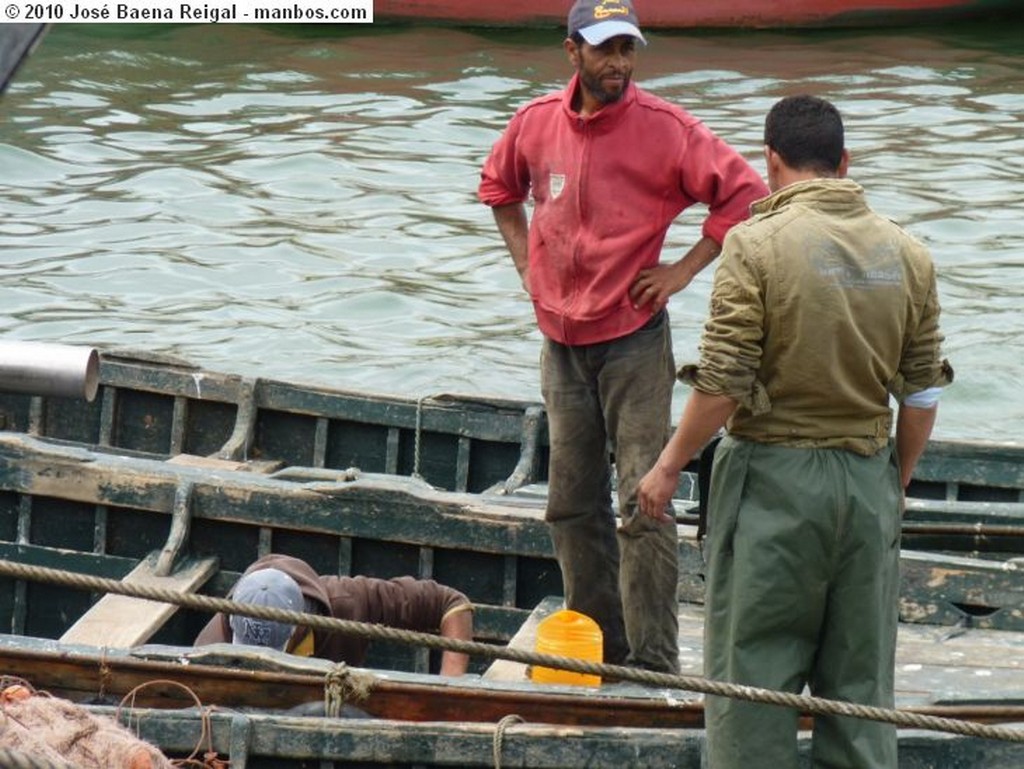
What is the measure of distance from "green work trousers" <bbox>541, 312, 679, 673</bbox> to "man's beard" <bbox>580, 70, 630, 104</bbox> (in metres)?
0.69

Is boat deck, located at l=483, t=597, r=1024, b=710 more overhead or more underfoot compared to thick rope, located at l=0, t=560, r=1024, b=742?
more underfoot

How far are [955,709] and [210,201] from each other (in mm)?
11543

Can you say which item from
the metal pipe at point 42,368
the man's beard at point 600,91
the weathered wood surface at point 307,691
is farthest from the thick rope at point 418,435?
the metal pipe at point 42,368

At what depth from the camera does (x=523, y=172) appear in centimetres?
605

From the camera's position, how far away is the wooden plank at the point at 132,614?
653cm

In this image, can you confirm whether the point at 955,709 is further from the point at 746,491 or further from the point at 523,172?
the point at 523,172

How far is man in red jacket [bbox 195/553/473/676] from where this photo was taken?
6.08m

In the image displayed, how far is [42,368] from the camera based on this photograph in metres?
2.37

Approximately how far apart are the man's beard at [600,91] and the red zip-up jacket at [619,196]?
0.08 feet

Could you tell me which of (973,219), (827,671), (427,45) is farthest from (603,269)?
(427,45)

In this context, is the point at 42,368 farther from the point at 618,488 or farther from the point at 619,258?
the point at 618,488

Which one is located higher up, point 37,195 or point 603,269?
point 603,269

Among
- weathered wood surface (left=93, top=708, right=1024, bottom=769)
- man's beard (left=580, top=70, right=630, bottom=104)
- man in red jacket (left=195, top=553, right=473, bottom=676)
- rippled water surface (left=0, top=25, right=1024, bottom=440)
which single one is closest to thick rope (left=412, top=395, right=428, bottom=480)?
rippled water surface (left=0, top=25, right=1024, bottom=440)

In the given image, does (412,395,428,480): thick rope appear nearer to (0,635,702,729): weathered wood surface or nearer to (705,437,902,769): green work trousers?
(0,635,702,729): weathered wood surface
